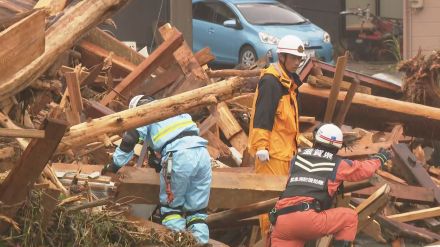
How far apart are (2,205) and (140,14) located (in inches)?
890

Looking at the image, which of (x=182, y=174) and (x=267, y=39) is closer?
(x=182, y=174)

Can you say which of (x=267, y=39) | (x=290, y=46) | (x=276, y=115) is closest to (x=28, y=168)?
(x=276, y=115)

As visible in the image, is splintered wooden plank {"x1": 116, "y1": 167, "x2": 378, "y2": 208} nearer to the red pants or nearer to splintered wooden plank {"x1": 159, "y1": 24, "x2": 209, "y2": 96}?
the red pants

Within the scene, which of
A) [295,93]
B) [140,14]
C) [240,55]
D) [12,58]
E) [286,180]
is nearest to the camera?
[12,58]

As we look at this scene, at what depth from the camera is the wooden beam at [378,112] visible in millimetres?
11445

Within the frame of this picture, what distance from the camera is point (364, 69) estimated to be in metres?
25.2

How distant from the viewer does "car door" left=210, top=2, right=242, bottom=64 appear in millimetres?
23531

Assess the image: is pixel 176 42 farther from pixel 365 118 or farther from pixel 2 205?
pixel 2 205

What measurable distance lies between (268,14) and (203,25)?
1760mm

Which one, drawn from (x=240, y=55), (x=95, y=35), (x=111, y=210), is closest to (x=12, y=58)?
(x=111, y=210)

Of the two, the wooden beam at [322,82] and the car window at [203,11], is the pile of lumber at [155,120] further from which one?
the car window at [203,11]

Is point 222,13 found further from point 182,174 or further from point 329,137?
point 329,137

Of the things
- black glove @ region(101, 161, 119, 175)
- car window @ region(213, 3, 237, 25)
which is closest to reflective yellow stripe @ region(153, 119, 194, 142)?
black glove @ region(101, 161, 119, 175)

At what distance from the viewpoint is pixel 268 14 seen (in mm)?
23906
